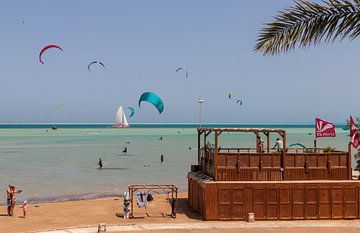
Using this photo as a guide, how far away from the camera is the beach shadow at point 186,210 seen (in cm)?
2317

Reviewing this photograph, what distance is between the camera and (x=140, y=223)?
21.6 meters

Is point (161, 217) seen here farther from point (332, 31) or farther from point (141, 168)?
point (141, 168)

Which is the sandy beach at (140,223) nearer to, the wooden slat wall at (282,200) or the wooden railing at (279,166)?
the wooden slat wall at (282,200)

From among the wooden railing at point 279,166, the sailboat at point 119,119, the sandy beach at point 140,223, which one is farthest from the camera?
the sailboat at point 119,119

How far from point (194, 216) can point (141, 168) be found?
1524 inches

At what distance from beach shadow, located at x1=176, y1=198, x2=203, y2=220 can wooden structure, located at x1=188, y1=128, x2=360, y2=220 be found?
1.36 metres

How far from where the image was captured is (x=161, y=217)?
76.0 ft

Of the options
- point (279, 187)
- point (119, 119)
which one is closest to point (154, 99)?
point (279, 187)

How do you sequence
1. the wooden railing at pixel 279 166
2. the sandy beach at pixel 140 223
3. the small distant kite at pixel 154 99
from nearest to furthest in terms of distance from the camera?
1. the sandy beach at pixel 140 223
2. the wooden railing at pixel 279 166
3. the small distant kite at pixel 154 99

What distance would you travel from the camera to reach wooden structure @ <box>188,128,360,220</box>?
70.7 feet

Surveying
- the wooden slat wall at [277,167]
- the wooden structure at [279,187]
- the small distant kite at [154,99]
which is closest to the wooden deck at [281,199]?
the wooden structure at [279,187]

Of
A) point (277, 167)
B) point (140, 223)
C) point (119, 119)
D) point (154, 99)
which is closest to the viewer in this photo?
point (140, 223)

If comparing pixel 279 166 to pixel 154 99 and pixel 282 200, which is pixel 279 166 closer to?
pixel 282 200

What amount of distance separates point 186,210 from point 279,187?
221 inches
